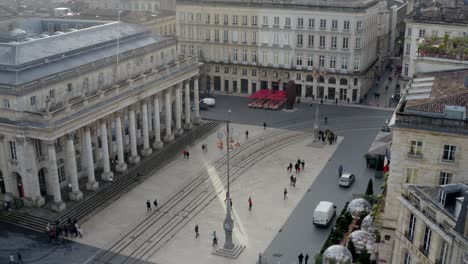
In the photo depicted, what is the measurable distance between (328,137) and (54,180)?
47293 millimetres

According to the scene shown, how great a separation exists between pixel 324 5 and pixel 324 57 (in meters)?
10.6

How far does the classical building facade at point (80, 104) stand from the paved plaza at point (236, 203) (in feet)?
20.9

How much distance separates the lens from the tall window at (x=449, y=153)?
4888 cm

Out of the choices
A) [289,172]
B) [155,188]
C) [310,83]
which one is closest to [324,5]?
[310,83]

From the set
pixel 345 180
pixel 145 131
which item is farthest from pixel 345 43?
pixel 145 131

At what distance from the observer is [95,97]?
7225 centimetres

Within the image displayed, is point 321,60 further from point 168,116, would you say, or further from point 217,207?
point 217,207

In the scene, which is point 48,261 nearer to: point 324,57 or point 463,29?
point 324,57

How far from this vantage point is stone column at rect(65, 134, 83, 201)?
68.9 m

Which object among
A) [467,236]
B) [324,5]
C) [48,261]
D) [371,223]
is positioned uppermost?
[324,5]

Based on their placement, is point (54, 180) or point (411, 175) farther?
point (54, 180)

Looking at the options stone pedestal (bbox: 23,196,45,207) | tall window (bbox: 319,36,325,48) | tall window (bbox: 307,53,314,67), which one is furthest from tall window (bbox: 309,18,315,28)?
stone pedestal (bbox: 23,196,45,207)

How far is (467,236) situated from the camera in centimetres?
3762

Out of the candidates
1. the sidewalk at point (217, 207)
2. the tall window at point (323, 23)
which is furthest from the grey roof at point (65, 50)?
the tall window at point (323, 23)
